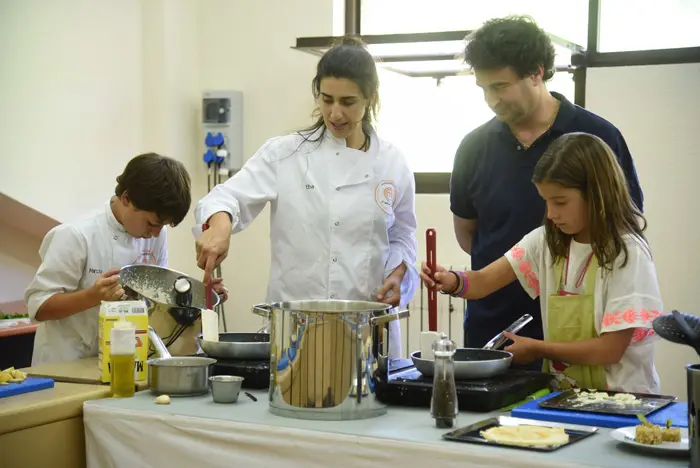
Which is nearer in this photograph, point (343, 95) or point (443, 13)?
point (343, 95)

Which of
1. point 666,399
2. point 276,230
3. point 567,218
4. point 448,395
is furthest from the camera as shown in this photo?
point 276,230

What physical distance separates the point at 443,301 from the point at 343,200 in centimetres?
182

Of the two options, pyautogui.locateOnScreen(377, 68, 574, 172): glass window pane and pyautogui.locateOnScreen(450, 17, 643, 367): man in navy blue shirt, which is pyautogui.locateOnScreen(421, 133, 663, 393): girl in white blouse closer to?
pyautogui.locateOnScreen(450, 17, 643, 367): man in navy blue shirt

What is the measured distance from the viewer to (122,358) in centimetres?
177

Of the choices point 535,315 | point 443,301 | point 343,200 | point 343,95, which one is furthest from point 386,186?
point 443,301

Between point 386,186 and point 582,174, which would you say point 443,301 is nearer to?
point 386,186

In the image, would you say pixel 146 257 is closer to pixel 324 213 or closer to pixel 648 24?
pixel 324 213

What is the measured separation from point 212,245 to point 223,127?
8.53 feet

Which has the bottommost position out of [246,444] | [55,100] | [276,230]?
[246,444]

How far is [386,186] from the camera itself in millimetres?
2346

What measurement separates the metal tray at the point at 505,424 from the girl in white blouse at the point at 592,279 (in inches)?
13.1

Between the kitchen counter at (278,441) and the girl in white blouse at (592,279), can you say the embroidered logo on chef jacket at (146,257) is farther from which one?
the girl in white blouse at (592,279)

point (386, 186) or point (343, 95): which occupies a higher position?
point (343, 95)

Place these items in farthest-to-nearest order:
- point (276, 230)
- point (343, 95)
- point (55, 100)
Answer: point (55, 100)
point (276, 230)
point (343, 95)
